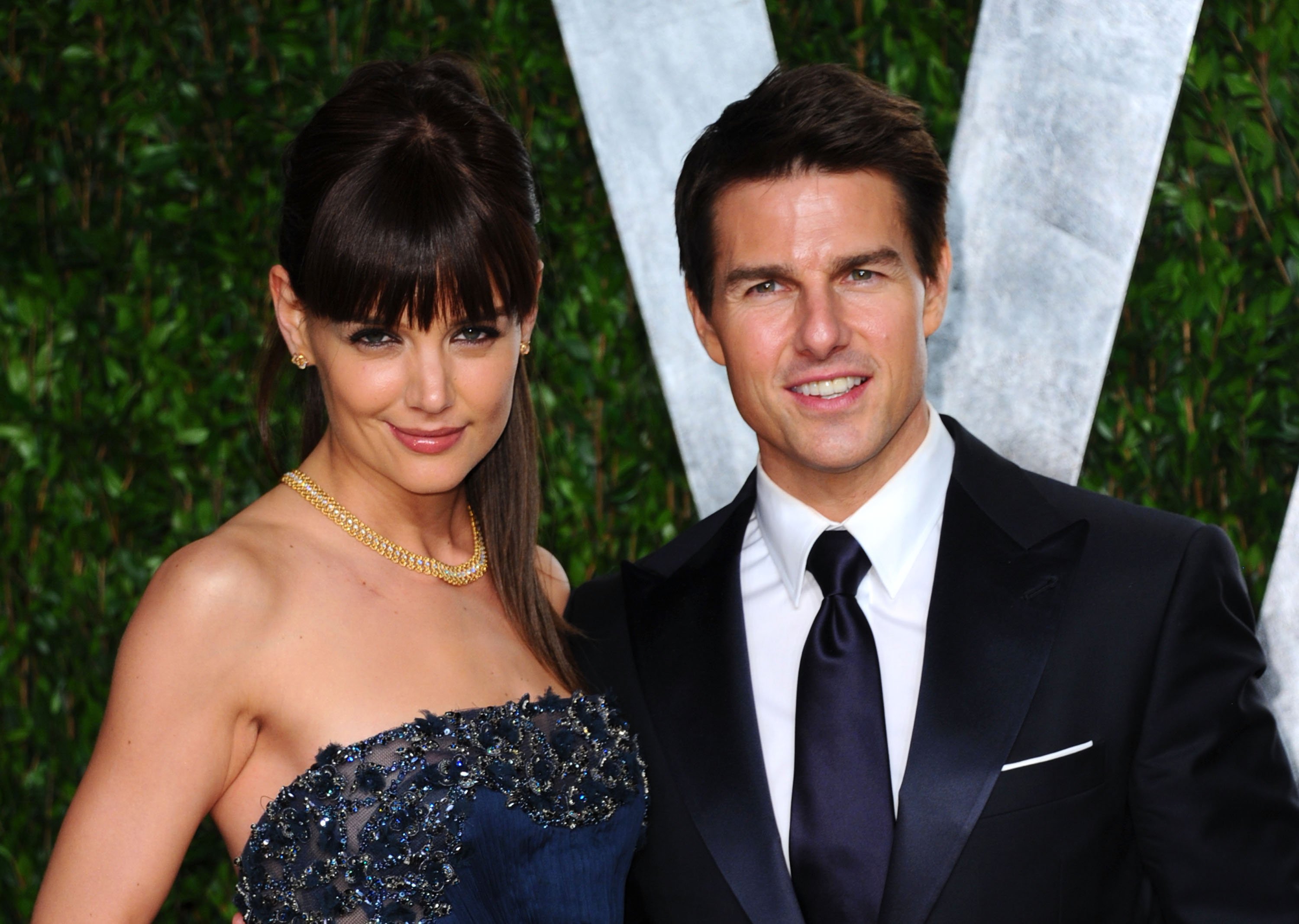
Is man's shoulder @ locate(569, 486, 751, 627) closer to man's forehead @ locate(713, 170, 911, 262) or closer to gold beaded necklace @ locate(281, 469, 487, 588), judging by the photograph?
gold beaded necklace @ locate(281, 469, 487, 588)

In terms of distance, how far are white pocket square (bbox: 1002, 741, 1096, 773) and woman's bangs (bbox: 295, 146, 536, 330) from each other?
3.09ft

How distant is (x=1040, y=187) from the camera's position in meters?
2.58

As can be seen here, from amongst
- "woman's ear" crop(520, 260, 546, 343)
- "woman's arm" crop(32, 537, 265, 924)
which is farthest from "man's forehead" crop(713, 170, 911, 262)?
"woman's arm" crop(32, 537, 265, 924)

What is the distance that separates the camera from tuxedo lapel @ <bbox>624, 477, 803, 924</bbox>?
168cm

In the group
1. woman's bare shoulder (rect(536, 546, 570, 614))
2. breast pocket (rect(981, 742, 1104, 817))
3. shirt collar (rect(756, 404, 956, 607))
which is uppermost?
shirt collar (rect(756, 404, 956, 607))

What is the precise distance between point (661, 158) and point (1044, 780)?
1608 mm

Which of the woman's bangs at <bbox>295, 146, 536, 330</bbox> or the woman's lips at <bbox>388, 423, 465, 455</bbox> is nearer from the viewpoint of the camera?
the woman's bangs at <bbox>295, 146, 536, 330</bbox>

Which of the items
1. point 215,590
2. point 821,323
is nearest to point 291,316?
point 215,590

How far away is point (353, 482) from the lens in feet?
6.50

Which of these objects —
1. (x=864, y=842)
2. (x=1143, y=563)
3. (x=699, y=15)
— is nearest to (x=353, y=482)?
(x=864, y=842)

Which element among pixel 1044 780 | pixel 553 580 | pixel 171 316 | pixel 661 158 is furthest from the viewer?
pixel 171 316

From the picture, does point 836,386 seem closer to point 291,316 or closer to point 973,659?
point 973,659

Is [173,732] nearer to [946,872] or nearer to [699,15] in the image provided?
[946,872]

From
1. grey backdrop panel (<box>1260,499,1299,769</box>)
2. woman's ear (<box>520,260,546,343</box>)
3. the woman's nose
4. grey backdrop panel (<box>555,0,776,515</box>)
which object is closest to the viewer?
the woman's nose
